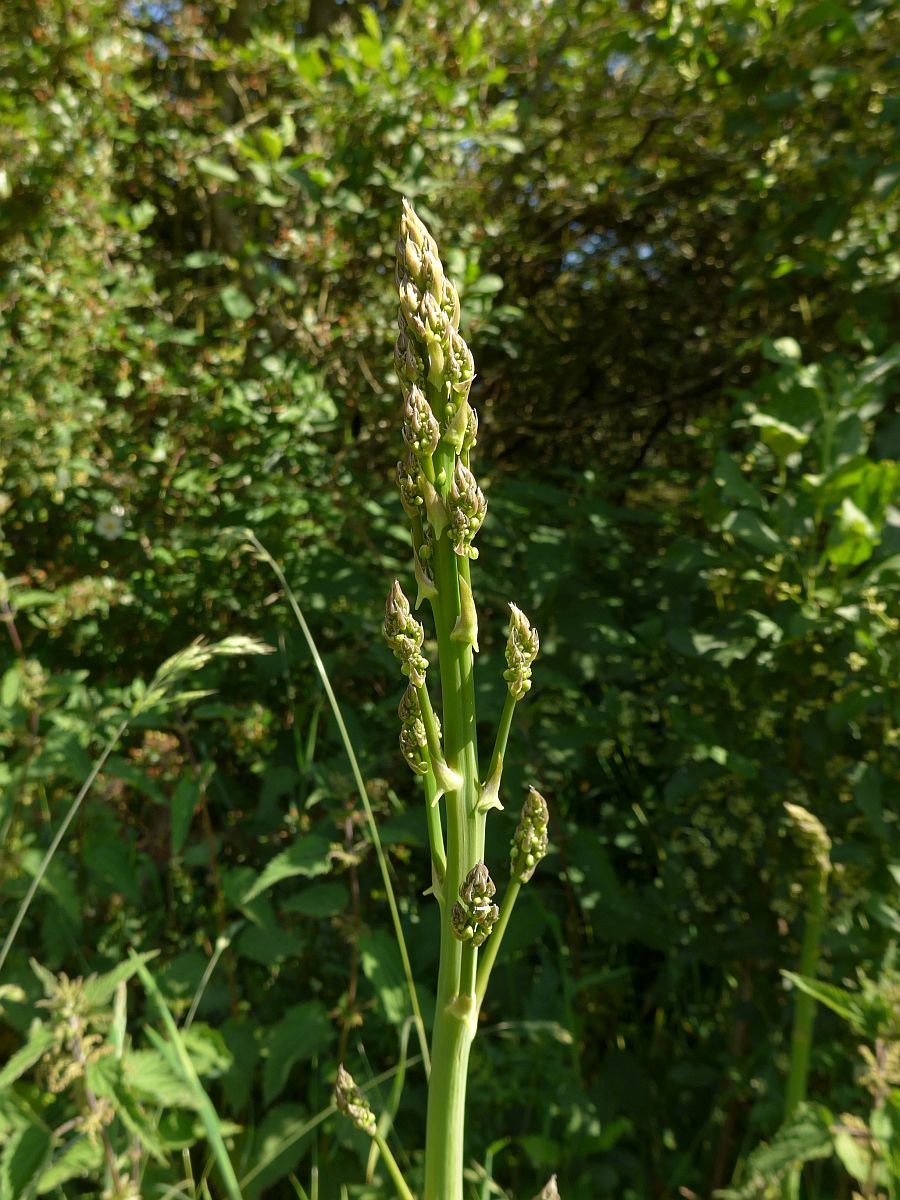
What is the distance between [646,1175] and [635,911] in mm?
585

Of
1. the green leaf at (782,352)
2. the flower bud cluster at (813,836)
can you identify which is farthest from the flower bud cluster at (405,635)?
the green leaf at (782,352)

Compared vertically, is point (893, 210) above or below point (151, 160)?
below

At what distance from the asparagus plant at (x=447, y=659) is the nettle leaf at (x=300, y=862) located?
1021 mm

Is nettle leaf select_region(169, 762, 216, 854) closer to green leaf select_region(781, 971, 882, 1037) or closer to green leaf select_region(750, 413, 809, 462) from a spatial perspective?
green leaf select_region(781, 971, 882, 1037)

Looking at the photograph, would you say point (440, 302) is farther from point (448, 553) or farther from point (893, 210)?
point (893, 210)

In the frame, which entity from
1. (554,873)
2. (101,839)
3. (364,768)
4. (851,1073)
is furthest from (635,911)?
(101,839)

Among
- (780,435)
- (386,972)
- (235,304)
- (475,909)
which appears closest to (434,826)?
(475,909)

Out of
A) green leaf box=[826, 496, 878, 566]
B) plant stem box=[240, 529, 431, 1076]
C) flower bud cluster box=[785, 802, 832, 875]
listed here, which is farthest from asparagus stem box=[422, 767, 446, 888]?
green leaf box=[826, 496, 878, 566]

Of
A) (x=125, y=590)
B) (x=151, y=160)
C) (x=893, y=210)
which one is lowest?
(x=125, y=590)

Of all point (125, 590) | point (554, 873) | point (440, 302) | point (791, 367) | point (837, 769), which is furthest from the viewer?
point (125, 590)

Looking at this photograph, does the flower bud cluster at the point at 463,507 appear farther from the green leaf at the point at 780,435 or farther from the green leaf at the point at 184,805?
the green leaf at the point at 184,805

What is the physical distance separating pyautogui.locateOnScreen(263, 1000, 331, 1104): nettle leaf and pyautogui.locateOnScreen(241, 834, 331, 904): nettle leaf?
273 mm

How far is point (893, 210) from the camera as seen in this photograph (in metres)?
2.74

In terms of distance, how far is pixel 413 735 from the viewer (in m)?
0.71
